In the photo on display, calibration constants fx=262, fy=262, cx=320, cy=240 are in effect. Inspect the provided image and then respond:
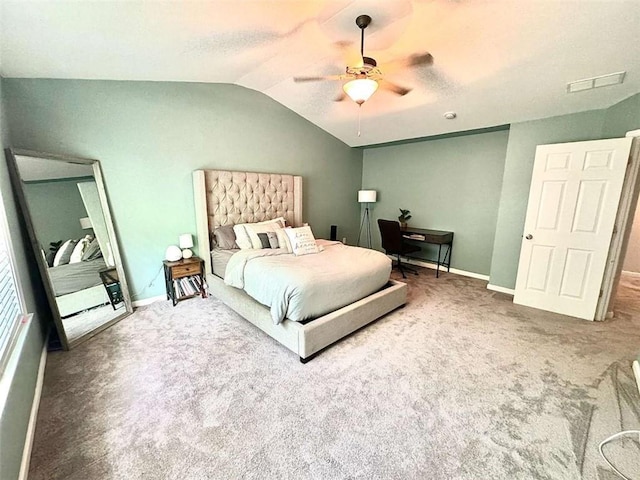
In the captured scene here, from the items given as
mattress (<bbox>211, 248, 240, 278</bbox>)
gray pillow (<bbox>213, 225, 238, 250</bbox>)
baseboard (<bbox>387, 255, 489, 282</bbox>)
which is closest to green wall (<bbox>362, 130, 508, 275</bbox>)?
baseboard (<bbox>387, 255, 489, 282</bbox>)

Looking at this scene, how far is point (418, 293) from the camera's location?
147 inches

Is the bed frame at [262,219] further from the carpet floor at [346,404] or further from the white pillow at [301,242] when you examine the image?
the white pillow at [301,242]

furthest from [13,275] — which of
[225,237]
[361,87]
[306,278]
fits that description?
[361,87]

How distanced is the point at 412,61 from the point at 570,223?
260 cm

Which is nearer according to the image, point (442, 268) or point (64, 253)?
point (64, 253)

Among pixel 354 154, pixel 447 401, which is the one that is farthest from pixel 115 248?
pixel 354 154

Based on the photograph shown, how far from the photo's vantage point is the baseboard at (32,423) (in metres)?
1.29

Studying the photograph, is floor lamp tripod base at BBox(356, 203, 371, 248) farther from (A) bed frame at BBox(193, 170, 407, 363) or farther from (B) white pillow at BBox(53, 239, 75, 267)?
(B) white pillow at BBox(53, 239, 75, 267)

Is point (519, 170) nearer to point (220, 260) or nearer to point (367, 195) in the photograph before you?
point (367, 195)

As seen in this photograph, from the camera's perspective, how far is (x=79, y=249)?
254cm

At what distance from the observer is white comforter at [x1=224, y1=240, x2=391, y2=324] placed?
221 cm

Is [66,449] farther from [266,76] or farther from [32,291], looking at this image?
[266,76]

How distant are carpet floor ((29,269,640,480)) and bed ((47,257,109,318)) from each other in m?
0.37

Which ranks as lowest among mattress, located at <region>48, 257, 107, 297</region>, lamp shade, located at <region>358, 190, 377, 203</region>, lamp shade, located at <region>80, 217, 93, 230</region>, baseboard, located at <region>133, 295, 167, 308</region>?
baseboard, located at <region>133, 295, 167, 308</region>
